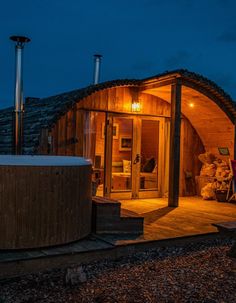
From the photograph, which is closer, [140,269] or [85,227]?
[140,269]

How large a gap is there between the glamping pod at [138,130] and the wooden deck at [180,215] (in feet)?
1.56

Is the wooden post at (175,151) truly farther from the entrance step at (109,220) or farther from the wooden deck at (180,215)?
the entrance step at (109,220)

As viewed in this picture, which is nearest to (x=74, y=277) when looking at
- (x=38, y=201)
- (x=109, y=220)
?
(x=38, y=201)

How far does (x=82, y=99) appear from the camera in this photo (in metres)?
8.20

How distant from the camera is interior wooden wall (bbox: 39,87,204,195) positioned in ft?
26.3

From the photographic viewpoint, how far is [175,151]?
8.12 m

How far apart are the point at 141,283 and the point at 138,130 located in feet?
18.8

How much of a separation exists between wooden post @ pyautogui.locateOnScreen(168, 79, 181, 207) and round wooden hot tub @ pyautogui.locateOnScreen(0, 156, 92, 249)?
369 centimetres

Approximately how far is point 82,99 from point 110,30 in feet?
298

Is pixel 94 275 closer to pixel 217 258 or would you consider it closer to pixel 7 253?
pixel 7 253

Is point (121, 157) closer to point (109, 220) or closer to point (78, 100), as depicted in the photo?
point (78, 100)

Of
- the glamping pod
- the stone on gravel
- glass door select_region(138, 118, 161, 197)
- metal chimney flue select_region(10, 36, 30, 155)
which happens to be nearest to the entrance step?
the stone on gravel

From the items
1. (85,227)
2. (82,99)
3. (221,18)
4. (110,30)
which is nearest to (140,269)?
(85,227)

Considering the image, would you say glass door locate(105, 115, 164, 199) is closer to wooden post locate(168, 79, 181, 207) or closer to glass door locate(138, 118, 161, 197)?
glass door locate(138, 118, 161, 197)
